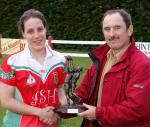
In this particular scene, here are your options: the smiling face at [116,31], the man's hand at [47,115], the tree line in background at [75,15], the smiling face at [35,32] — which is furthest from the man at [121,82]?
the tree line in background at [75,15]

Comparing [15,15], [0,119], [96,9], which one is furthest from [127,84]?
[15,15]

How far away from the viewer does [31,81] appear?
12.1 ft

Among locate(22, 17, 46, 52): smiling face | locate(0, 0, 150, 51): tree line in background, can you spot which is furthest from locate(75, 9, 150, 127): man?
locate(0, 0, 150, 51): tree line in background

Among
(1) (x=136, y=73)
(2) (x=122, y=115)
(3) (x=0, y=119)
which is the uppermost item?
(1) (x=136, y=73)

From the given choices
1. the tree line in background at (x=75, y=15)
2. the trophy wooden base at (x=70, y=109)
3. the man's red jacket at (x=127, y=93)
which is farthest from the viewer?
the tree line in background at (x=75, y=15)

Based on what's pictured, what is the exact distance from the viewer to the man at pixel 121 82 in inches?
139

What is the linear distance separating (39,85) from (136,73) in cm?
67

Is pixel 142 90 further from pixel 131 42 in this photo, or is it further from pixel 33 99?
pixel 33 99

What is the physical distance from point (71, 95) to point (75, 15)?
61.5 feet

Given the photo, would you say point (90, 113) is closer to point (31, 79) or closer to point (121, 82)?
point (121, 82)

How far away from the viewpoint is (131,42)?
372 centimetres

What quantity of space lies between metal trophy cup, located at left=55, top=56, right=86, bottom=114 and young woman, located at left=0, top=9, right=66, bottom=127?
0.08 meters

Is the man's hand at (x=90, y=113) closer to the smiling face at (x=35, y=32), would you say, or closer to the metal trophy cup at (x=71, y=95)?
the metal trophy cup at (x=71, y=95)

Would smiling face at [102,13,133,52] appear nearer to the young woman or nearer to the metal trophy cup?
the metal trophy cup
